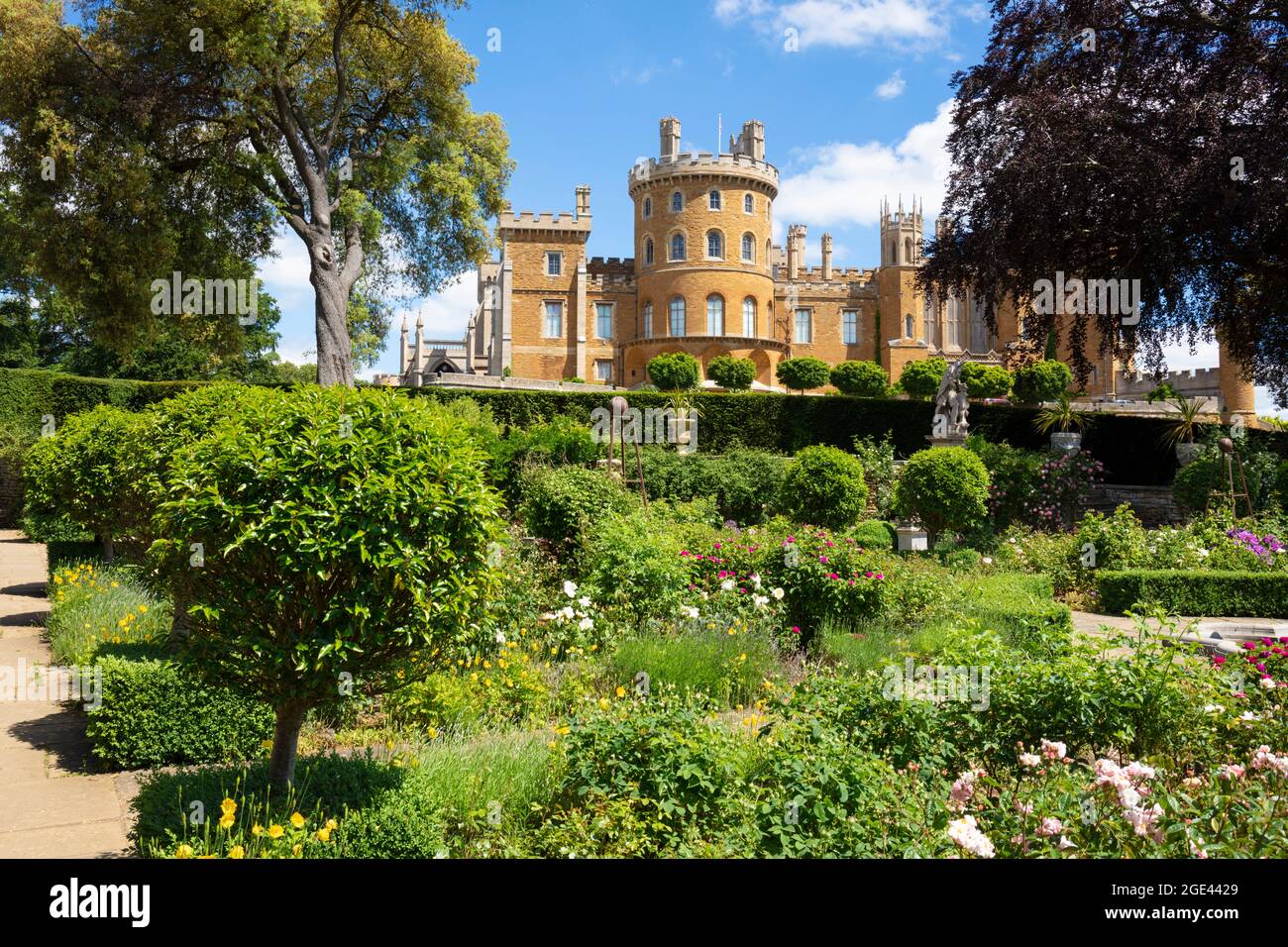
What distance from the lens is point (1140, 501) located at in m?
20.3

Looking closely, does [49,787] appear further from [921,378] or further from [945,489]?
[921,378]

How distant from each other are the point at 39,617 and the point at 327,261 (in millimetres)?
11461

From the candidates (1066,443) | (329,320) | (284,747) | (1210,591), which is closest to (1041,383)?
(1066,443)

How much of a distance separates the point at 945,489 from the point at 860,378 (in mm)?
21290

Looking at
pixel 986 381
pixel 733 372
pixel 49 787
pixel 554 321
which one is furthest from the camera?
pixel 554 321

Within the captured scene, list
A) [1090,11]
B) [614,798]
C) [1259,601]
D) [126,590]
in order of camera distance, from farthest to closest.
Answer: [1090,11]
[1259,601]
[126,590]
[614,798]

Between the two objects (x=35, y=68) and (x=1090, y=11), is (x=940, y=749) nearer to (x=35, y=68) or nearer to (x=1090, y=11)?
(x=1090, y=11)

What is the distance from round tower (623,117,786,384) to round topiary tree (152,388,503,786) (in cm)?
3798

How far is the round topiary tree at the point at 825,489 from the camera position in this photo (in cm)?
1552

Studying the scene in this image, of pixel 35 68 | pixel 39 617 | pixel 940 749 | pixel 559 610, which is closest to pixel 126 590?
pixel 39 617

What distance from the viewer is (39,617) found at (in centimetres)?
1030

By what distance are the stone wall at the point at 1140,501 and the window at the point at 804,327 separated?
26.8 metres

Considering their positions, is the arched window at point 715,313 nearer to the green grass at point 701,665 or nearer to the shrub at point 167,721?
the green grass at point 701,665

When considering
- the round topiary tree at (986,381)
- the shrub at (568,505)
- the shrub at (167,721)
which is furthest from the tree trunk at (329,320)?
the round topiary tree at (986,381)
